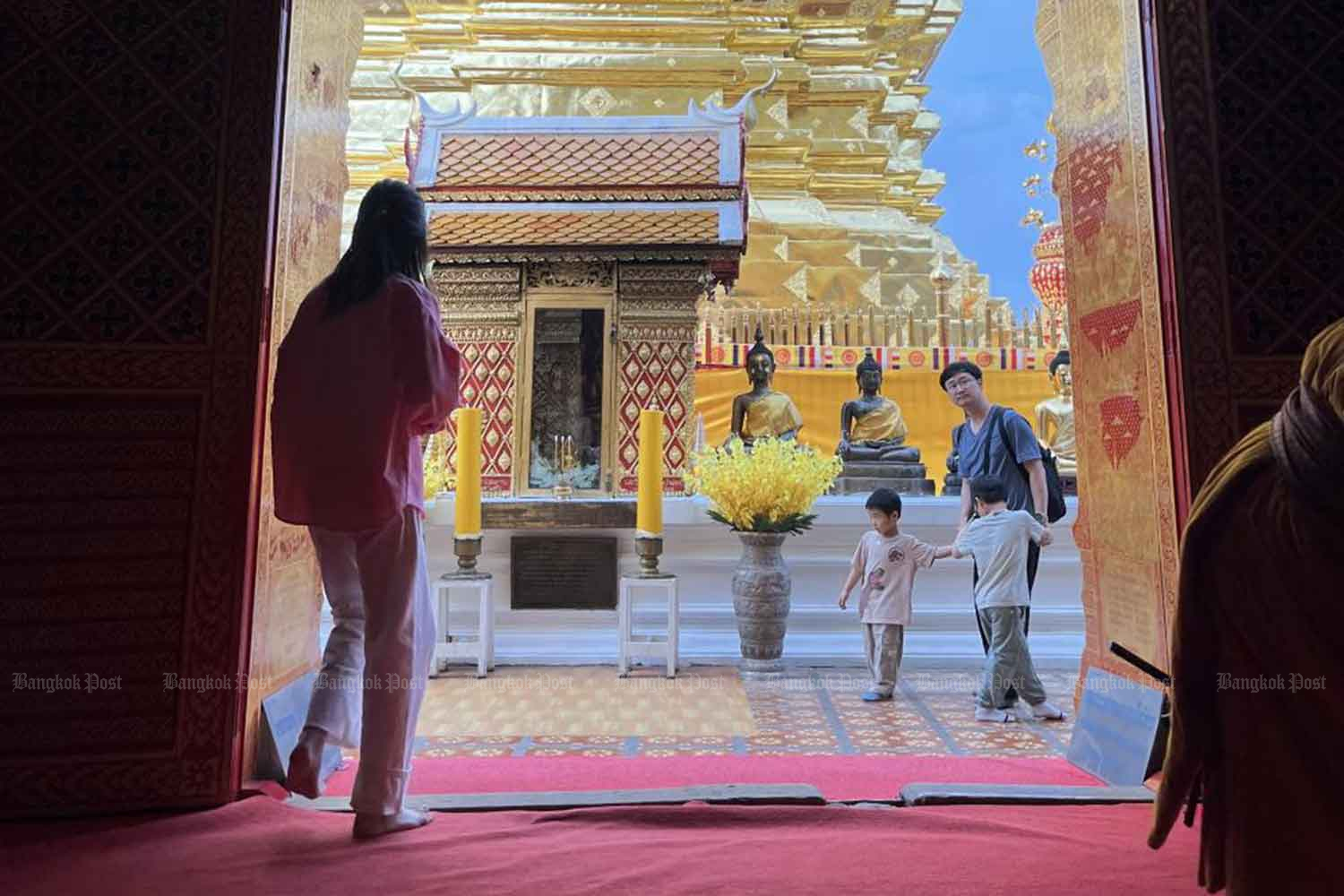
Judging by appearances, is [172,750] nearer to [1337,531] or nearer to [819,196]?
[1337,531]

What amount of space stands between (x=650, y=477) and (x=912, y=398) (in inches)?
186

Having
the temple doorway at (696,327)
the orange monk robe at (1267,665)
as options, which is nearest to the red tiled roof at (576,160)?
the temple doorway at (696,327)

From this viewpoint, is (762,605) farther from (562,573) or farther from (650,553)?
(562,573)

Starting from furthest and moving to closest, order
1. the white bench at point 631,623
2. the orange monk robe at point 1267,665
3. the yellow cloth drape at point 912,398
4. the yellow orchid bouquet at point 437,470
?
1. the yellow cloth drape at point 912,398
2. the yellow orchid bouquet at point 437,470
3. the white bench at point 631,623
4. the orange monk robe at point 1267,665

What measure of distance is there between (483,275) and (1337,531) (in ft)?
17.5

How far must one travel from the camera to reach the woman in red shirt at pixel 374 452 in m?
2.00

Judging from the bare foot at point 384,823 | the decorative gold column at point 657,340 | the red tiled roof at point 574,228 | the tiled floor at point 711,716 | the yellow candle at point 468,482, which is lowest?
the tiled floor at point 711,716

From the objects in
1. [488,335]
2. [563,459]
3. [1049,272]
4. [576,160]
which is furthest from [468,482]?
[1049,272]

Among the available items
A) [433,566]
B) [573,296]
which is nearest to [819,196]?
[573,296]

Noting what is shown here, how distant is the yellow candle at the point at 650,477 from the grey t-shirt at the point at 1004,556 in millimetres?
1633

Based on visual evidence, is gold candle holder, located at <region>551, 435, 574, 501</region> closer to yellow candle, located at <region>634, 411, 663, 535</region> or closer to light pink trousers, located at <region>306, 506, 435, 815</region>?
yellow candle, located at <region>634, 411, 663, 535</region>

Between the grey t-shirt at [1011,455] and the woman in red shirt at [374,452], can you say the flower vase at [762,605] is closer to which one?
the grey t-shirt at [1011,455]

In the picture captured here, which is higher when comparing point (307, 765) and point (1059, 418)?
point (1059, 418)

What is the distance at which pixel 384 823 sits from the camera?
6.61ft
